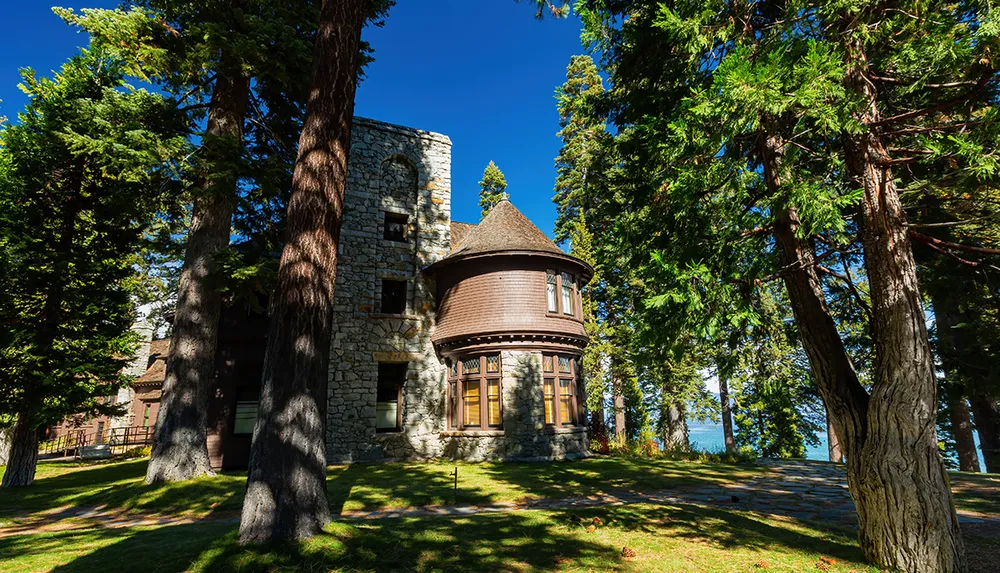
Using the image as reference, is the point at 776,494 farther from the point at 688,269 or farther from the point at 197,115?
the point at 197,115

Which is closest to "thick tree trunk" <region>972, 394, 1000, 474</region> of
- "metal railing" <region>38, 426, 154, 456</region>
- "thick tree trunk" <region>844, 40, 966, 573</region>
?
"thick tree trunk" <region>844, 40, 966, 573</region>

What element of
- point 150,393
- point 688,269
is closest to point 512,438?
point 688,269

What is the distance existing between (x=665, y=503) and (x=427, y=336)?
11602 millimetres

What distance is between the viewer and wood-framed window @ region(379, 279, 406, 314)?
18938 mm

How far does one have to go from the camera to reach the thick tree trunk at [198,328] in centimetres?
1048

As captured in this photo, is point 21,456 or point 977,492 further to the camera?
point 21,456

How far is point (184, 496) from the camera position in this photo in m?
9.59

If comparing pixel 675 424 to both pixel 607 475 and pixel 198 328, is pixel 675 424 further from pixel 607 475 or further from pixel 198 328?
pixel 198 328

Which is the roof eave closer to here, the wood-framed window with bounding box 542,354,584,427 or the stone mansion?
the stone mansion

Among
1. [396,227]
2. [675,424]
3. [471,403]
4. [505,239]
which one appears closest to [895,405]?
[471,403]

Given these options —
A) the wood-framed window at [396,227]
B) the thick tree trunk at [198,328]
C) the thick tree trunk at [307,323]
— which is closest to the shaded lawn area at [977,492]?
the thick tree trunk at [307,323]

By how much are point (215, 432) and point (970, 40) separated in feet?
63.6

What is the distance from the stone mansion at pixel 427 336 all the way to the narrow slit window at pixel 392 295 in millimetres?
58

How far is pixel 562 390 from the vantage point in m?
17.0
